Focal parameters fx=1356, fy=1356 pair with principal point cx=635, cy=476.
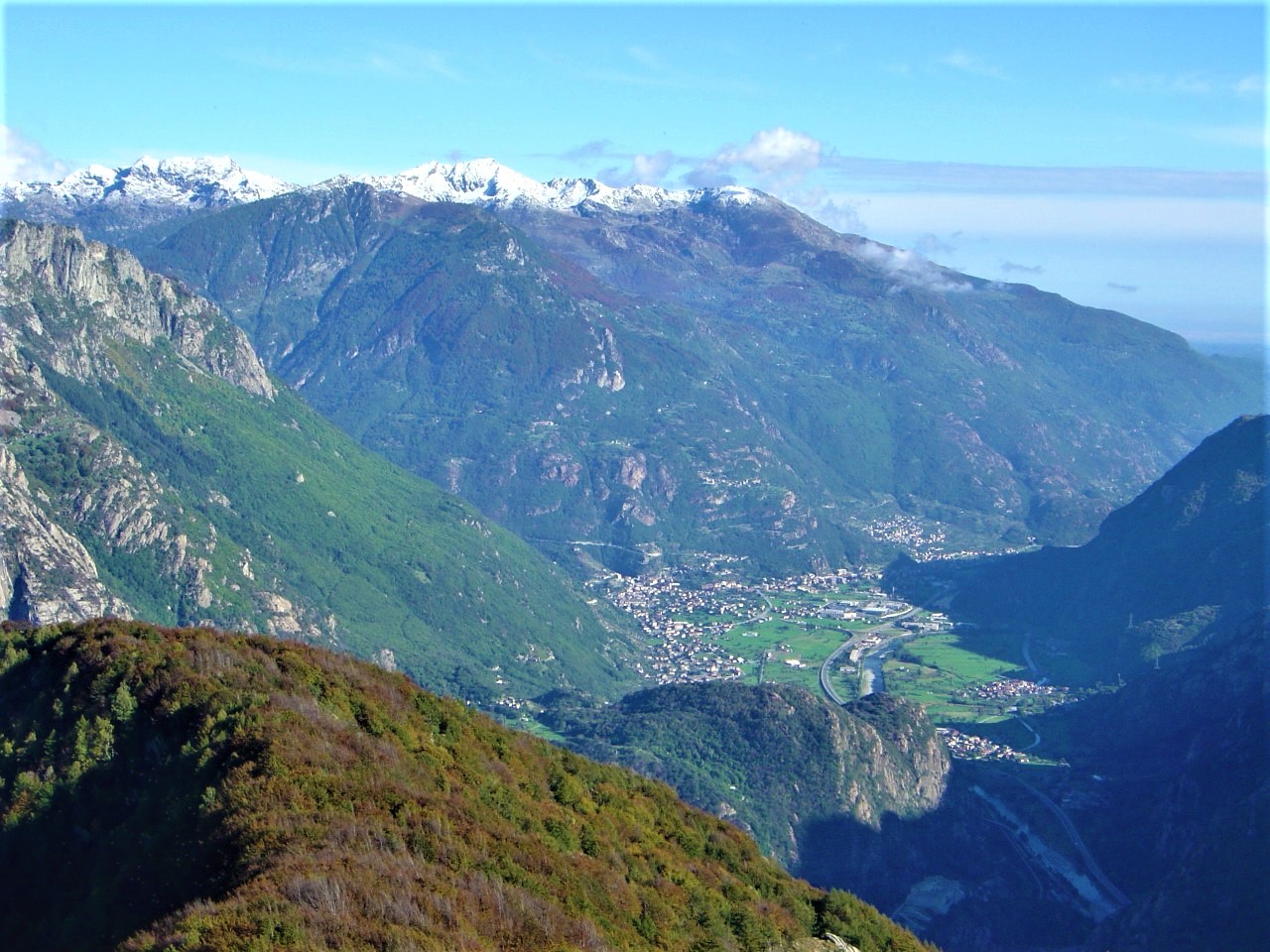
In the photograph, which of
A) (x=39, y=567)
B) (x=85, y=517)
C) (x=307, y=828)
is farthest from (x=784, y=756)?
(x=307, y=828)

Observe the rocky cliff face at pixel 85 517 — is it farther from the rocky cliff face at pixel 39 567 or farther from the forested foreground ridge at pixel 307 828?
the forested foreground ridge at pixel 307 828

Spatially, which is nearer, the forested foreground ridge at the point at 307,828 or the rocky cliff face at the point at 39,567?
the forested foreground ridge at the point at 307,828

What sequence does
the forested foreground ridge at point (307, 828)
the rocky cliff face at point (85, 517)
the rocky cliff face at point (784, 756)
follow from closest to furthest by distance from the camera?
the forested foreground ridge at point (307, 828), the rocky cliff face at point (784, 756), the rocky cliff face at point (85, 517)

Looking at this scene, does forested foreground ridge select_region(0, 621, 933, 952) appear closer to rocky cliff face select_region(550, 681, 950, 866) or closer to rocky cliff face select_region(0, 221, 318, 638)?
rocky cliff face select_region(550, 681, 950, 866)

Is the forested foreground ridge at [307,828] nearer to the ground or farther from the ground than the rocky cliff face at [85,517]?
farther from the ground

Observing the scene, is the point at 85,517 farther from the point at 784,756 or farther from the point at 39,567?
the point at 784,756

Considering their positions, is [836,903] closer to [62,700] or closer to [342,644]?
[62,700]

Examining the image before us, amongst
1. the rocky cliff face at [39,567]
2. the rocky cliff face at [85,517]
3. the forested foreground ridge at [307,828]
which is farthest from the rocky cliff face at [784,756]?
the forested foreground ridge at [307,828]

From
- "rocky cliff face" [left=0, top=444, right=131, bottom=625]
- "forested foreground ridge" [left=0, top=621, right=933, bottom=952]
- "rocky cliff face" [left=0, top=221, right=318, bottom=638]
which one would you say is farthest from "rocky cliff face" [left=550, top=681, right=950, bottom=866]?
"forested foreground ridge" [left=0, top=621, right=933, bottom=952]

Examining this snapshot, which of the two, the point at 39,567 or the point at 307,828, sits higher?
the point at 307,828
